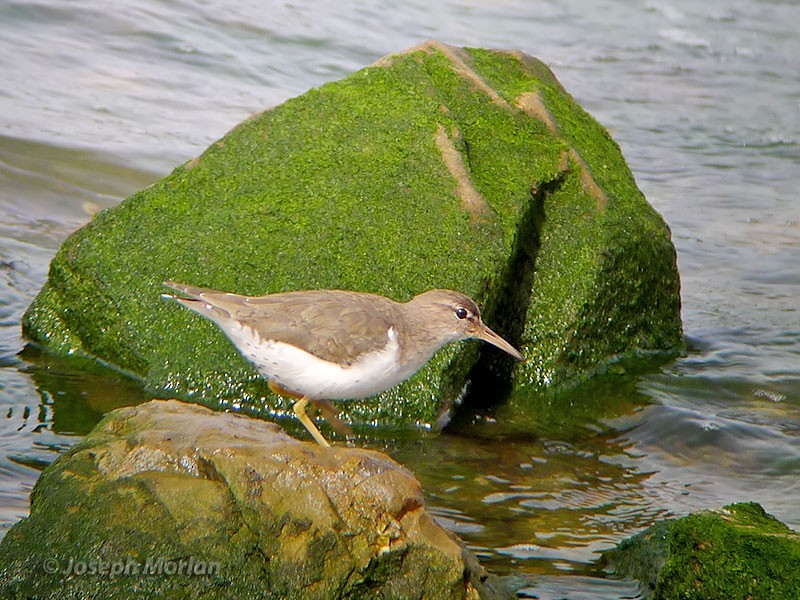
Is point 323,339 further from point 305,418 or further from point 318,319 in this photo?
point 305,418

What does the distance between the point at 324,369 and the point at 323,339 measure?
0.14m

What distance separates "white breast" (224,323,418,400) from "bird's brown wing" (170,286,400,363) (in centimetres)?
3

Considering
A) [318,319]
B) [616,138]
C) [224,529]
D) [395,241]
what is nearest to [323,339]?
[318,319]

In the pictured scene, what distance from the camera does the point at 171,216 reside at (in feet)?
22.8

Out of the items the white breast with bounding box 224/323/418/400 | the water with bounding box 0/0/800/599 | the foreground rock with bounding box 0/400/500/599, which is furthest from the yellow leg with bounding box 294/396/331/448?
the foreground rock with bounding box 0/400/500/599

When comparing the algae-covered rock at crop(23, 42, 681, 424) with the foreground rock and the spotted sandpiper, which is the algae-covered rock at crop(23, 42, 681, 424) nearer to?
the spotted sandpiper

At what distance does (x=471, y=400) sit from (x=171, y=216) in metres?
2.26

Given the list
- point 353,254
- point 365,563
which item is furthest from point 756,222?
point 365,563

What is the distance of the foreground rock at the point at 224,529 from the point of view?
3.85 meters

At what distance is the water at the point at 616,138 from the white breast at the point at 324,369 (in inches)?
37.1

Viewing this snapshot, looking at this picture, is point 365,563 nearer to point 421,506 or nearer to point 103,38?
point 421,506

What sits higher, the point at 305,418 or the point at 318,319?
the point at 318,319

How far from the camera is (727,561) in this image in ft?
13.8

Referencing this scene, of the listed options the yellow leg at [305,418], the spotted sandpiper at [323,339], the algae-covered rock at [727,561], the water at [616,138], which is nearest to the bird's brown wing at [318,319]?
the spotted sandpiper at [323,339]
